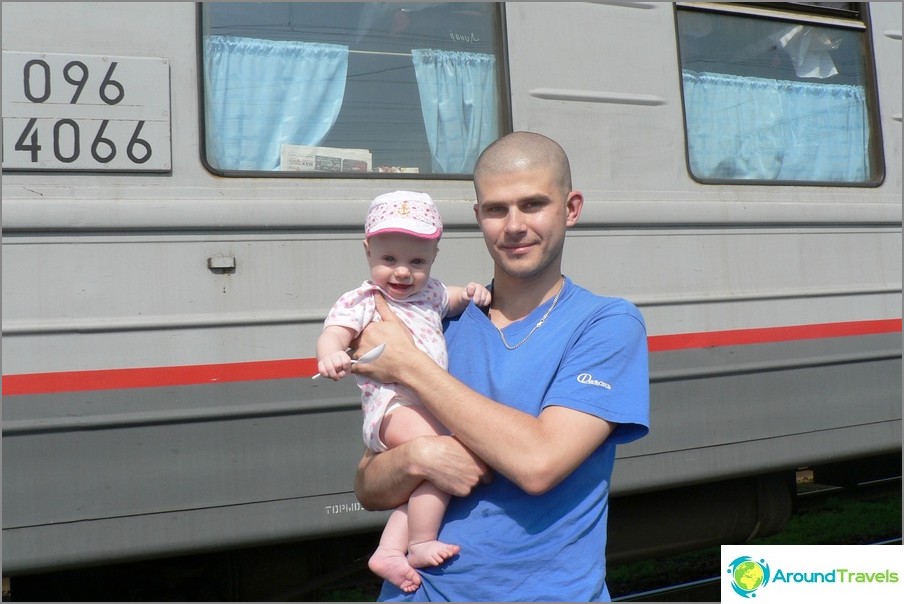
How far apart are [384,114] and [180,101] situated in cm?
69

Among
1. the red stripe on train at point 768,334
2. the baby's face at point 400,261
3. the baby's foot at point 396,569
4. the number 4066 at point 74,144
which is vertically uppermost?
the number 4066 at point 74,144

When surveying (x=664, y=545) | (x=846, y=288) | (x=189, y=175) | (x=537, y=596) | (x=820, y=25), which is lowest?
(x=664, y=545)

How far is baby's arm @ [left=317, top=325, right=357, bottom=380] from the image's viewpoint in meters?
1.78

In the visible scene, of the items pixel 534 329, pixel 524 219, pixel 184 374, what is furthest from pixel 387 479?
pixel 184 374

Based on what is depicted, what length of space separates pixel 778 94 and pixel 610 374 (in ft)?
8.71

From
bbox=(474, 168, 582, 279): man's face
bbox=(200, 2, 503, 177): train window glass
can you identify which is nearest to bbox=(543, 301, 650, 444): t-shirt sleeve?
bbox=(474, 168, 582, 279): man's face

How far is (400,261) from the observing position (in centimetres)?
199

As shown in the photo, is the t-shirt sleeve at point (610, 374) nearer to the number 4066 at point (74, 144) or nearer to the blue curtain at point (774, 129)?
the number 4066 at point (74, 144)

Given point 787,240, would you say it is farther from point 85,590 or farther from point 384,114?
point 85,590

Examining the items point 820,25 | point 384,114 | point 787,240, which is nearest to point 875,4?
point 820,25

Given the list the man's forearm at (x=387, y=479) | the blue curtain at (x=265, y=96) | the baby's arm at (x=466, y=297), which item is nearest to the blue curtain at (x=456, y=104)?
the blue curtain at (x=265, y=96)

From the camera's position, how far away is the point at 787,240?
3.67 m

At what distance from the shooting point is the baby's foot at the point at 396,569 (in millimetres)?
1783

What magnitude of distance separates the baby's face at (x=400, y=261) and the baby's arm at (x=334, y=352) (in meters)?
0.14
